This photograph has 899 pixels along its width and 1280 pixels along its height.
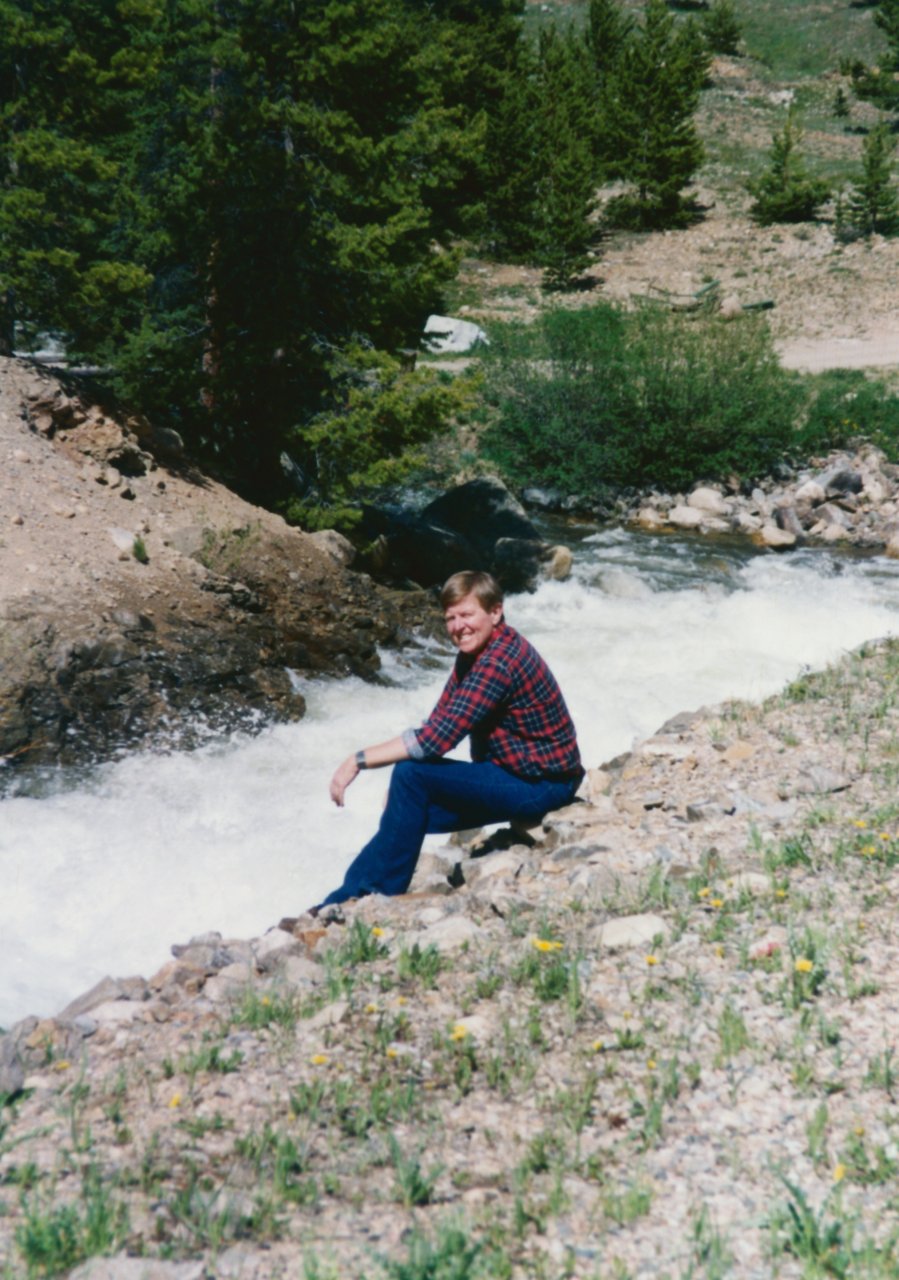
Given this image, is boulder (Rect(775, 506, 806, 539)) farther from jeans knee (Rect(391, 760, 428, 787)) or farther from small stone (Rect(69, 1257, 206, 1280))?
small stone (Rect(69, 1257, 206, 1280))

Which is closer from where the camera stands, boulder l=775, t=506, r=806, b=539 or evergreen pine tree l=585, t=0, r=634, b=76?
boulder l=775, t=506, r=806, b=539

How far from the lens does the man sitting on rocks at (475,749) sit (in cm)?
533

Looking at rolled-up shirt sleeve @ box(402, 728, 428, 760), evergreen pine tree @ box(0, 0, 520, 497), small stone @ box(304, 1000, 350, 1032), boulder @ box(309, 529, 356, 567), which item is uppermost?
evergreen pine tree @ box(0, 0, 520, 497)

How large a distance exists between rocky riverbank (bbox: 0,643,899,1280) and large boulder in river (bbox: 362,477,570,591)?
8.80 m

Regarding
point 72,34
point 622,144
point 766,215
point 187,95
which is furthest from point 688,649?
point 622,144

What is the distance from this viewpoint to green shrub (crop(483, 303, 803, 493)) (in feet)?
61.3

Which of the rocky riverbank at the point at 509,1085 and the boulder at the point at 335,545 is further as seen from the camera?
the boulder at the point at 335,545

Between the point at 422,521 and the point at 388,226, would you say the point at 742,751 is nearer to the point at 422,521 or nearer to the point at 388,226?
the point at 388,226

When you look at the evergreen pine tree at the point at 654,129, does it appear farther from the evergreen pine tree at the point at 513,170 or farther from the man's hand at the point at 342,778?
the man's hand at the point at 342,778

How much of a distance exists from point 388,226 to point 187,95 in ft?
7.87

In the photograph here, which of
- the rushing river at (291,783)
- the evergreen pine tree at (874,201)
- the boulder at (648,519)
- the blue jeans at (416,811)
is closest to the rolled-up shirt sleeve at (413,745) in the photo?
the blue jeans at (416,811)

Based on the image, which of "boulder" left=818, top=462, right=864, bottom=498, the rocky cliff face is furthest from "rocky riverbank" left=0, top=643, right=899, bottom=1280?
"boulder" left=818, top=462, right=864, bottom=498

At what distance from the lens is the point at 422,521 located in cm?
1505

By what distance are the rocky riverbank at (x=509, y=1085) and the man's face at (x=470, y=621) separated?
117 cm
